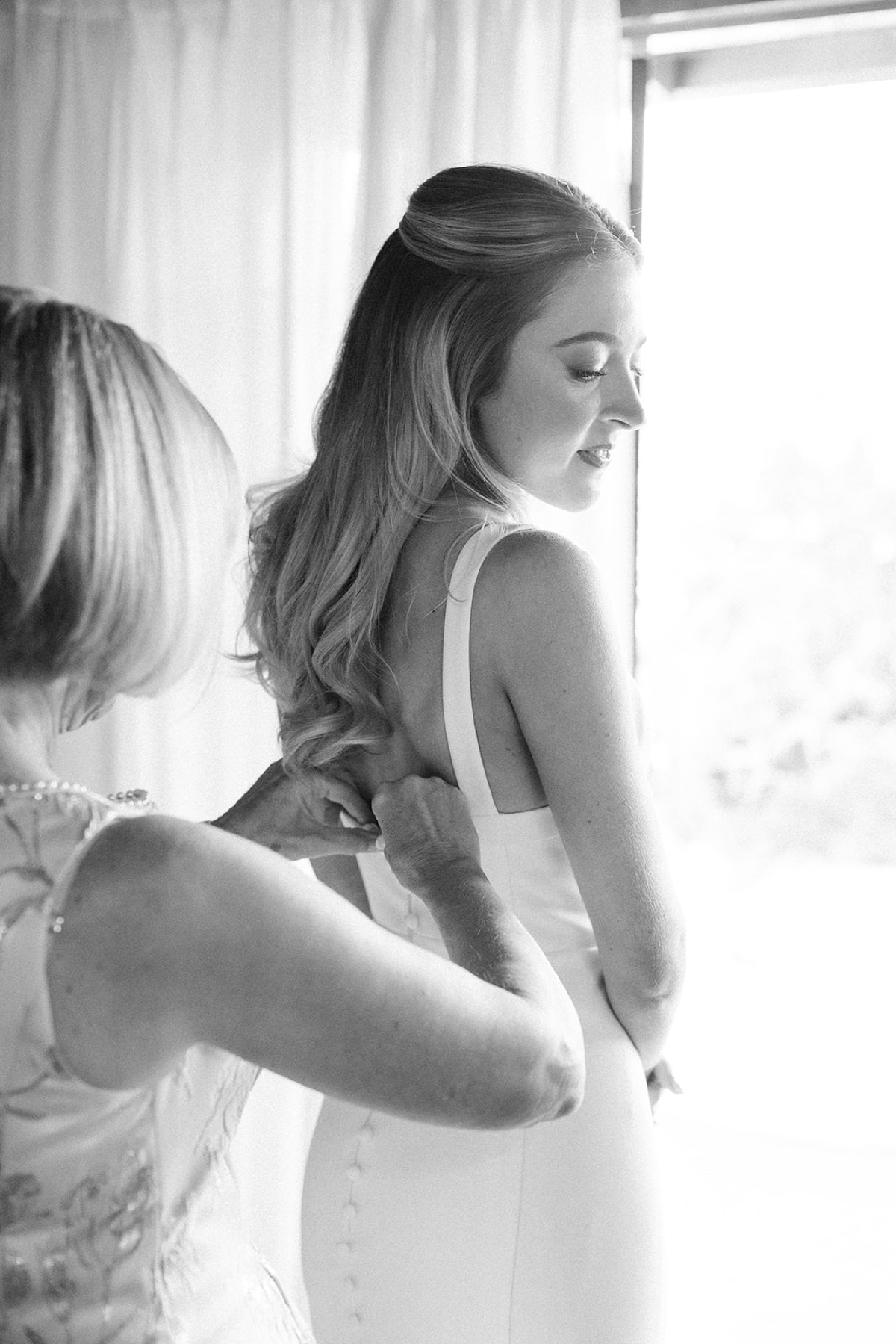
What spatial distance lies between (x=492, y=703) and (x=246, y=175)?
183 cm

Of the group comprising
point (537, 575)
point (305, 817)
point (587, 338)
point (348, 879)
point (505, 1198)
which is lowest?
point (505, 1198)

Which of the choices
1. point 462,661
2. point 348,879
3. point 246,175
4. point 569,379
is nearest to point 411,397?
point 569,379

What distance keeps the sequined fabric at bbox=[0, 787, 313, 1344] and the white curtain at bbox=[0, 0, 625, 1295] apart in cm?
175

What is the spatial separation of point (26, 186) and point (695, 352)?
147 centimetres

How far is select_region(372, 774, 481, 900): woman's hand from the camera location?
116cm

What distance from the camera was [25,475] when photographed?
731 millimetres

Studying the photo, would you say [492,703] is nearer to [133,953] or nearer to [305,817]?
[305,817]

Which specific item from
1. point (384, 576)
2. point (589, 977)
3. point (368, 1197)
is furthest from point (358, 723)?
point (368, 1197)

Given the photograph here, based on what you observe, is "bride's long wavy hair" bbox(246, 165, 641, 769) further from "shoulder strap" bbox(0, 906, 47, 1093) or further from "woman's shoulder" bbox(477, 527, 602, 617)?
"shoulder strap" bbox(0, 906, 47, 1093)

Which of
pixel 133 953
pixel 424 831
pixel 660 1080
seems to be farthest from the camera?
pixel 660 1080

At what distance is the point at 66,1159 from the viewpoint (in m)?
0.74

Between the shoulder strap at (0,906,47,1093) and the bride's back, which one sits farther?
the bride's back

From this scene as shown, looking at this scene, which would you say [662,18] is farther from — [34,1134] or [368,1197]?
[34,1134]

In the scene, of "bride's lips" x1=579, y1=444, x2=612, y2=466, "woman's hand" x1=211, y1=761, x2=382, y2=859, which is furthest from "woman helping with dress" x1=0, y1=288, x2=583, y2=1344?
"bride's lips" x1=579, y1=444, x2=612, y2=466
